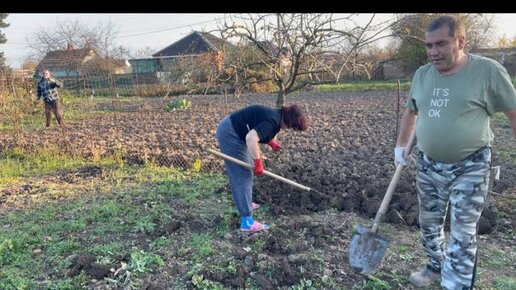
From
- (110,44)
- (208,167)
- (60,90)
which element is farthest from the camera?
(110,44)

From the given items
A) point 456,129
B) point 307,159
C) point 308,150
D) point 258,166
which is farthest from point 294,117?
point 308,150

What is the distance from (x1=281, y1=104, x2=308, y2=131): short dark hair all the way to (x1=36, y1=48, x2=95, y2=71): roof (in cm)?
2138

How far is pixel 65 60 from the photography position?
74.3ft

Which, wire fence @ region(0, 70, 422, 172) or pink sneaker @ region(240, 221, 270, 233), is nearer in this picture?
pink sneaker @ region(240, 221, 270, 233)

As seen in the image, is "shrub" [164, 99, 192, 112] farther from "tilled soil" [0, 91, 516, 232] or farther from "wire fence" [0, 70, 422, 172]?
"tilled soil" [0, 91, 516, 232]

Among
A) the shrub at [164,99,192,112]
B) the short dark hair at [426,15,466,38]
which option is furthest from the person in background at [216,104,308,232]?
the shrub at [164,99,192,112]

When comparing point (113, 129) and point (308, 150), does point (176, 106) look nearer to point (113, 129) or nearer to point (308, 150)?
point (113, 129)

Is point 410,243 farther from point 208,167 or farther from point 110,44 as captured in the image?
point 110,44

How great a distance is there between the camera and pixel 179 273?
127 inches

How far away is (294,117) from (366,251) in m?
1.19

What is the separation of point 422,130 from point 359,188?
2311 millimetres

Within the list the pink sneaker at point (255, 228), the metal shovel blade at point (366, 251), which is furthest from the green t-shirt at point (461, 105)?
the pink sneaker at point (255, 228)

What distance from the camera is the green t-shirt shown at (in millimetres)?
2424
